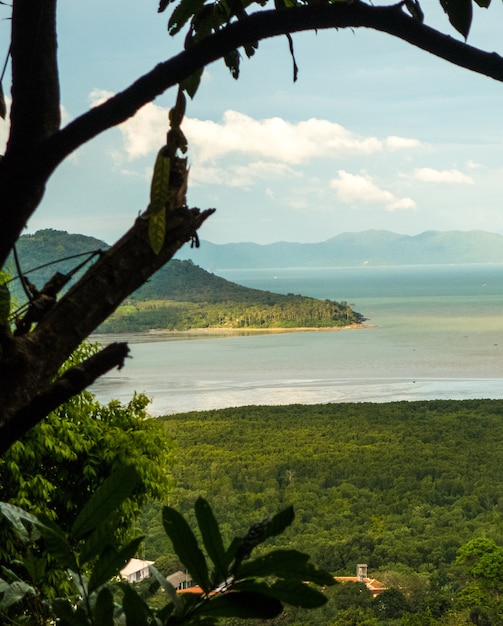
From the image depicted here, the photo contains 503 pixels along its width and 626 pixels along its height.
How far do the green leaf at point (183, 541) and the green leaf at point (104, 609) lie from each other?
0.03 metres

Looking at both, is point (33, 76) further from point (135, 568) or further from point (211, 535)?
point (135, 568)

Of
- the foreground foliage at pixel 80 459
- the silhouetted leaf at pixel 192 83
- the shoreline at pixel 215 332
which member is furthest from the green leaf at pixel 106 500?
the shoreline at pixel 215 332

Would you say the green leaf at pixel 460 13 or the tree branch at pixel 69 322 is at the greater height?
the green leaf at pixel 460 13

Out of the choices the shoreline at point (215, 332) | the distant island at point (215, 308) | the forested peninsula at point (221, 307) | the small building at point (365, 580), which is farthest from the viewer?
the forested peninsula at point (221, 307)

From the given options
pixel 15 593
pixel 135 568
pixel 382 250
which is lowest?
pixel 135 568

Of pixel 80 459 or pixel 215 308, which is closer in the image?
pixel 80 459

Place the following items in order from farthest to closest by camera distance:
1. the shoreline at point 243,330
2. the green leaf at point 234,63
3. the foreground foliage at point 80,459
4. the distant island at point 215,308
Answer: the distant island at point 215,308 → the shoreline at point 243,330 → the foreground foliage at point 80,459 → the green leaf at point 234,63

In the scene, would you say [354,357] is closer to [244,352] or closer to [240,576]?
[244,352]

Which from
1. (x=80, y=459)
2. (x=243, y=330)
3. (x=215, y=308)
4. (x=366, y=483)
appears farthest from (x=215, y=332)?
(x=80, y=459)

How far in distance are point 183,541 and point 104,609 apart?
4cm

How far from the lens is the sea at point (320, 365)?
1683cm

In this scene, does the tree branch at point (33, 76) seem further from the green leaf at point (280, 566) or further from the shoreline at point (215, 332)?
the shoreline at point (215, 332)

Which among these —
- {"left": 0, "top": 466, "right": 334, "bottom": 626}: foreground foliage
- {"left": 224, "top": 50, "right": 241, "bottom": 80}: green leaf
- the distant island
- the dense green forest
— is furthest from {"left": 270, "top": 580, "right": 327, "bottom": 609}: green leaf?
the distant island

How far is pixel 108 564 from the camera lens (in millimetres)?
345
